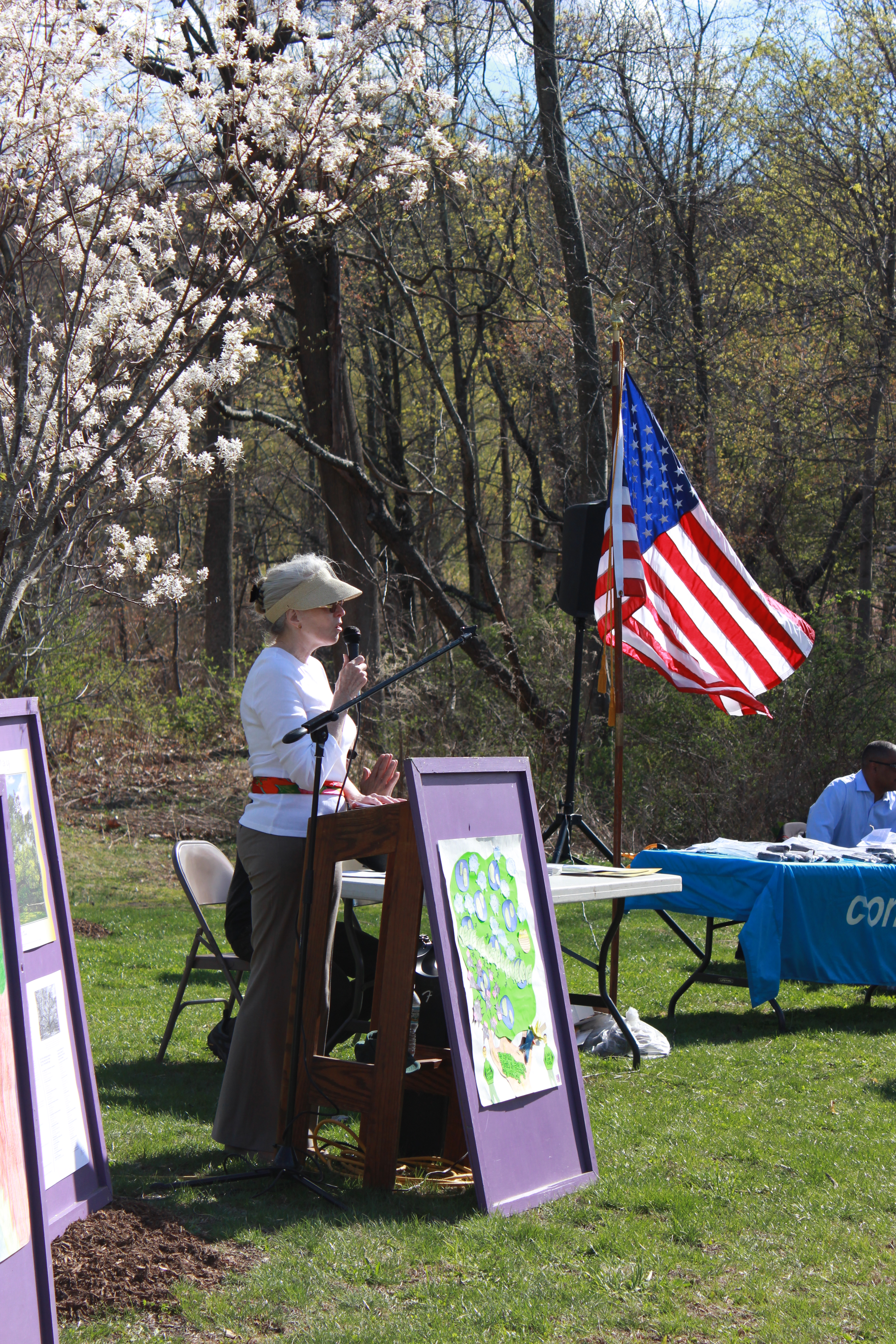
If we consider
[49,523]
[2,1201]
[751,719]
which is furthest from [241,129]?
[751,719]

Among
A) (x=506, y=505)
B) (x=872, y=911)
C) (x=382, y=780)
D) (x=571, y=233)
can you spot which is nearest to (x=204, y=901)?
(x=382, y=780)

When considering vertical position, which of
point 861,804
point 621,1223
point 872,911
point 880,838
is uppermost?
point 861,804

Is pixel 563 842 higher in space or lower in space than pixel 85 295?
lower

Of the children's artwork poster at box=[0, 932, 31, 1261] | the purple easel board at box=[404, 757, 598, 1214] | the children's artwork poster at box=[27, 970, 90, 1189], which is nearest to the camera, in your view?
the children's artwork poster at box=[0, 932, 31, 1261]

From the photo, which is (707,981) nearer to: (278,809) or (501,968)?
(501,968)

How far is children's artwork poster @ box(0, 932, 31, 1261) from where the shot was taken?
277cm

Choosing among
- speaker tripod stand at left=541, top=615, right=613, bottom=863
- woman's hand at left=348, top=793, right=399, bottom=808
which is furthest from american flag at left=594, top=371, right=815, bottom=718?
woman's hand at left=348, top=793, right=399, bottom=808

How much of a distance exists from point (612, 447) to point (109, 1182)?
4.95 metres

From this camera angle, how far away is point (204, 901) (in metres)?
6.20

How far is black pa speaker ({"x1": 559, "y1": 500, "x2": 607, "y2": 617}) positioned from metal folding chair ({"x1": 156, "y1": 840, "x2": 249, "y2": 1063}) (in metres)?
2.63

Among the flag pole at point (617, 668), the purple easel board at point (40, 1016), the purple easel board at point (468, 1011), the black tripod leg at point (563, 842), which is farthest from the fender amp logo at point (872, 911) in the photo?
the purple easel board at point (40, 1016)

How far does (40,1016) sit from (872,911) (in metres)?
4.87

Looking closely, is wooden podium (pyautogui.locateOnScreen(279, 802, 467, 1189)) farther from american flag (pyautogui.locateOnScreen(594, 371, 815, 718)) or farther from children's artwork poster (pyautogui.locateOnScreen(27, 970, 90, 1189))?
american flag (pyautogui.locateOnScreen(594, 371, 815, 718))

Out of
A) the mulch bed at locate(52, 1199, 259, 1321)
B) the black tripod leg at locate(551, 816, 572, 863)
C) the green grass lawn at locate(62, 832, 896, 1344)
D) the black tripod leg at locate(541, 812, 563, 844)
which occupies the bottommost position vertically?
the green grass lawn at locate(62, 832, 896, 1344)
